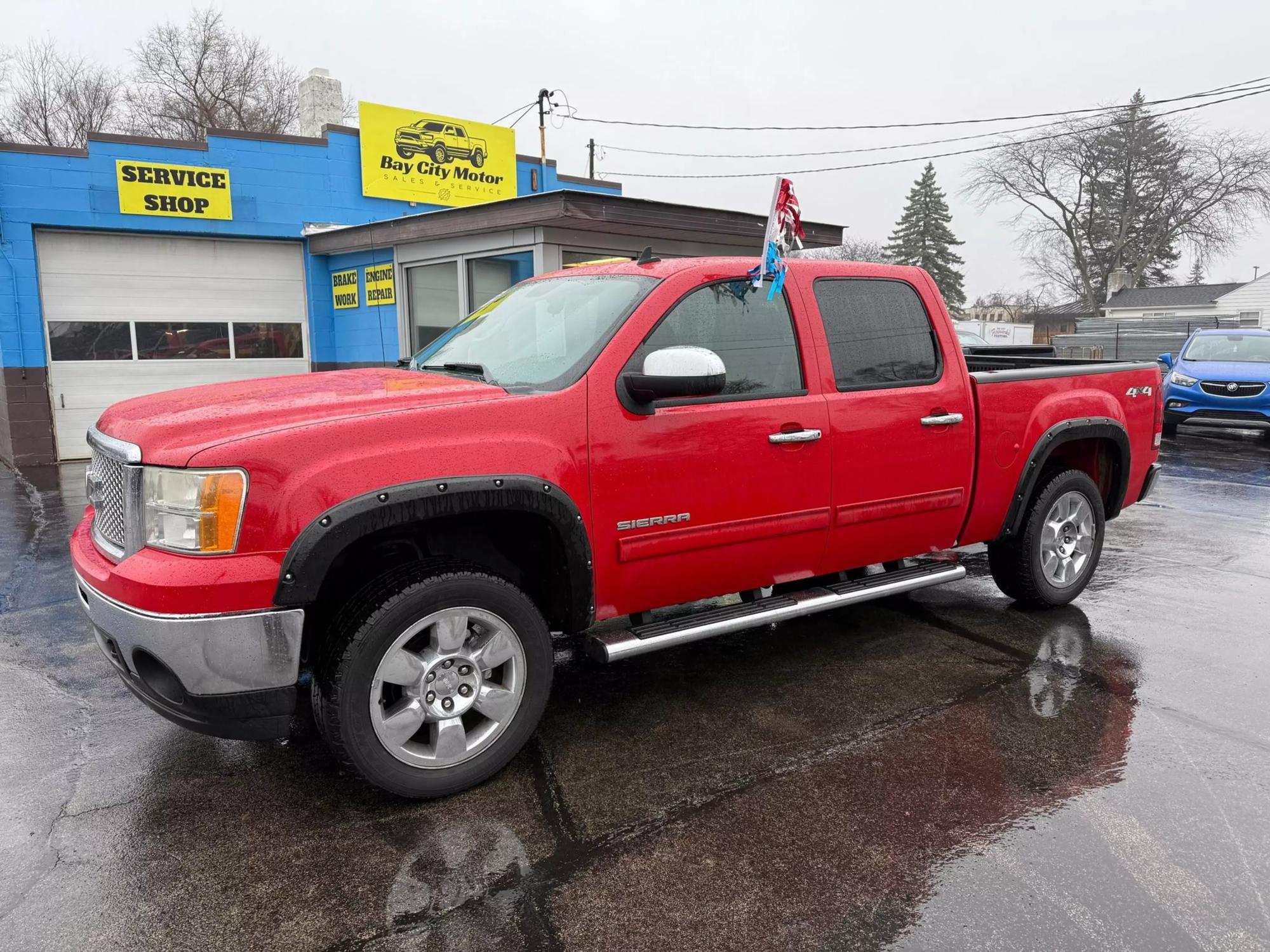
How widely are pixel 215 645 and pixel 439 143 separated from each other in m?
13.1

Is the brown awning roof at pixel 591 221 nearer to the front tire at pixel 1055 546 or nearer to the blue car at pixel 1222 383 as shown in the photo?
the front tire at pixel 1055 546

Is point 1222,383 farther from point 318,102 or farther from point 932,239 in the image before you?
point 932,239

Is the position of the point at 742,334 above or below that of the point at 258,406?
above

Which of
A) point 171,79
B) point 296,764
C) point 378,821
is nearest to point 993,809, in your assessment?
point 378,821

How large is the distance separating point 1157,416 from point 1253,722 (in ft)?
7.87

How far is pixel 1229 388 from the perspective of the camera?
1323 centimetres

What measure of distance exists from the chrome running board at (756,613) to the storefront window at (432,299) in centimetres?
801

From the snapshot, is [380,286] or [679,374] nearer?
[679,374]

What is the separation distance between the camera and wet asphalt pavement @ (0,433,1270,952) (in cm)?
256

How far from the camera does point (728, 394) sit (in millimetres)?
3797

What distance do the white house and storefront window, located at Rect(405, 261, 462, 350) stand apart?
41.4 metres

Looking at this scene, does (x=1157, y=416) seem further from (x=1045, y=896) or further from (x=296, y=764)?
(x=296, y=764)

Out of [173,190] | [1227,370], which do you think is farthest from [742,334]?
Answer: [1227,370]

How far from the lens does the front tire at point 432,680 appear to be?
2.97 meters
